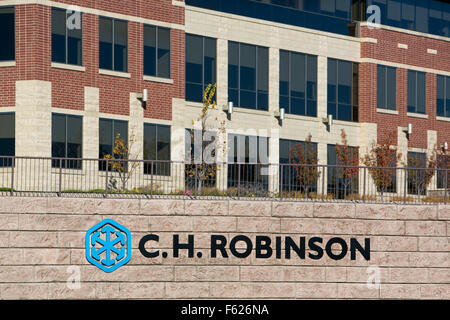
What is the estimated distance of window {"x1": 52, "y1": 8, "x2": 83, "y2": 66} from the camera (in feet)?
122

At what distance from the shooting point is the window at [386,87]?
4816cm

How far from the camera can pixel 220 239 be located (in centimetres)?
2795

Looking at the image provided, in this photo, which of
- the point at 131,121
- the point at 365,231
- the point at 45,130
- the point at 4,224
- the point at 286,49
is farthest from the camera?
the point at 286,49

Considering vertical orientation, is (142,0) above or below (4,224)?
above

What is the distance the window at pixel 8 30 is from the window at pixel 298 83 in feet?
45.5

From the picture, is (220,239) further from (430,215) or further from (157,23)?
(157,23)

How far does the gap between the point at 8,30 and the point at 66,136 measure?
480cm

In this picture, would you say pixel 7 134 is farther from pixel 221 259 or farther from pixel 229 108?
pixel 221 259

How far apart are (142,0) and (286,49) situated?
28.5ft

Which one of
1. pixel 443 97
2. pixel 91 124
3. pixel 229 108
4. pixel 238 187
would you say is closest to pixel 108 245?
pixel 238 187

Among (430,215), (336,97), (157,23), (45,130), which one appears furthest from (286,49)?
(430,215)

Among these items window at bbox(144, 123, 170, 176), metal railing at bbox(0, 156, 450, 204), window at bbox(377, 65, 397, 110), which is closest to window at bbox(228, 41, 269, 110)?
window at bbox(144, 123, 170, 176)
